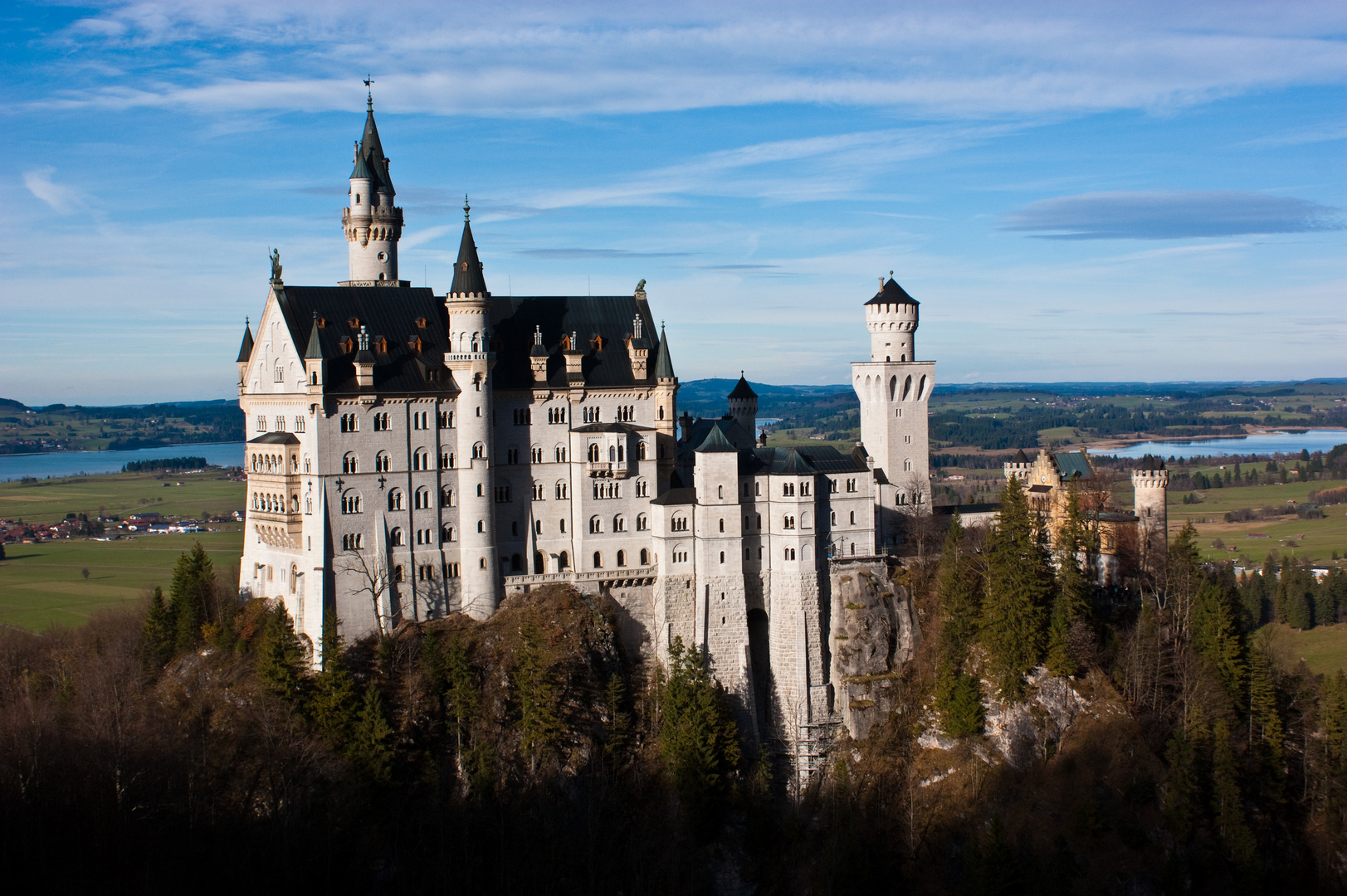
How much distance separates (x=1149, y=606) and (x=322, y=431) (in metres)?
47.8

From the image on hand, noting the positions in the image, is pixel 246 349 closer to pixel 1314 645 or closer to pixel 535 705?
pixel 535 705

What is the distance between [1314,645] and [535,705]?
7926cm

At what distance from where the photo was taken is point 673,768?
236ft

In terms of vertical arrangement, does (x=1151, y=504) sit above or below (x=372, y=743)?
above

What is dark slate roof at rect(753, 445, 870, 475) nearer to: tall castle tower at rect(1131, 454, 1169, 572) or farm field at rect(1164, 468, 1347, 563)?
tall castle tower at rect(1131, 454, 1169, 572)

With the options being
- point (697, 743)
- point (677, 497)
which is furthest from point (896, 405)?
point (697, 743)

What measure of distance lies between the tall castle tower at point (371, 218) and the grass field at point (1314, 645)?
237 ft

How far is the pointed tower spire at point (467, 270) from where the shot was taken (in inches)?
2940

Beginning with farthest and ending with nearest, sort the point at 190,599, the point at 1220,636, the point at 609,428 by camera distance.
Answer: the point at 609,428 < the point at 190,599 < the point at 1220,636

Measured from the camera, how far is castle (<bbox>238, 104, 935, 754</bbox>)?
72625 millimetres

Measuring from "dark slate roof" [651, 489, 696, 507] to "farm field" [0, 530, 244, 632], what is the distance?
31739 mm

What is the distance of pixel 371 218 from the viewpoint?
8175 cm

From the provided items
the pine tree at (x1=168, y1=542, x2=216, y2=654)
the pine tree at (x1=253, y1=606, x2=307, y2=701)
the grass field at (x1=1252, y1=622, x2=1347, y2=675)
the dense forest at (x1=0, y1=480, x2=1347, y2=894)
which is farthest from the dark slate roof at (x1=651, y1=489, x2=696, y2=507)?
the grass field at (x1=1252, y1=622, x2=1347, y2=675)

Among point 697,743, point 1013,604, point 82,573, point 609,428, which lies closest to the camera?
point 697,743
